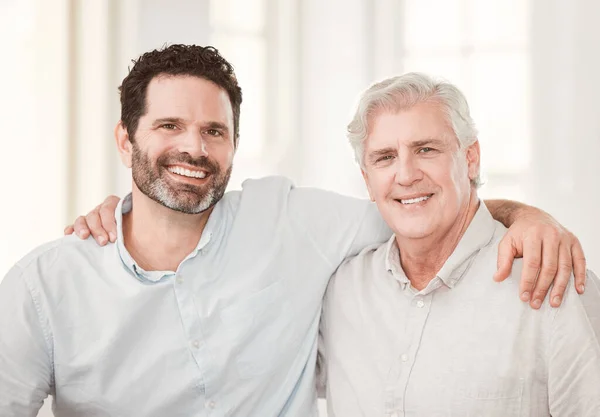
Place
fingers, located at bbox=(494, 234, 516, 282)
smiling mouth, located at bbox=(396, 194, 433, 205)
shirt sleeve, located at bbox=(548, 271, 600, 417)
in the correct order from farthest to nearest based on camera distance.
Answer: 1. smiling mouth, located at bbox=(396, 194, 433, 205)
2. fingers, located at bbox=(494, 234, 516, 282)
3. shirt sleeve, located at bbox=(548, 271, 600, 417)

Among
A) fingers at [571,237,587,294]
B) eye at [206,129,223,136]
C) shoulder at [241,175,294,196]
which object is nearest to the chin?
fingers at [571,237,587,294]

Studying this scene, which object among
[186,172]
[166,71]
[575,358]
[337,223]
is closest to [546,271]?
[575,358]

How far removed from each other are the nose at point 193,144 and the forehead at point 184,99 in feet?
0.14

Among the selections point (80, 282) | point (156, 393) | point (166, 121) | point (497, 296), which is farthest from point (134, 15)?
point (497, 296)

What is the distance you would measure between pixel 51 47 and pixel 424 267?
1.84 meters

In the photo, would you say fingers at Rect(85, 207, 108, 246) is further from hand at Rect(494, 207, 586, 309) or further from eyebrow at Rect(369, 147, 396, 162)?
hand at Rect(494, 207, 586, 309)

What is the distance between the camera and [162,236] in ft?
6.40

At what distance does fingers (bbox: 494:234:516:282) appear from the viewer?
163cm

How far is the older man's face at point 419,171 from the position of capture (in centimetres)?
172

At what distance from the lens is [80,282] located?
6.09 feet

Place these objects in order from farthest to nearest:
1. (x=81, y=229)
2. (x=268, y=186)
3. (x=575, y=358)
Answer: (x=268, y=186), (x=81, y=229), (x=575, y=358)

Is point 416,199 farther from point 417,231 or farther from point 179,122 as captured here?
point 179,122

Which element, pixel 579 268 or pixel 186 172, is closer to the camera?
pixel 579 268

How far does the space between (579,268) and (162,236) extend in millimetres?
1054
